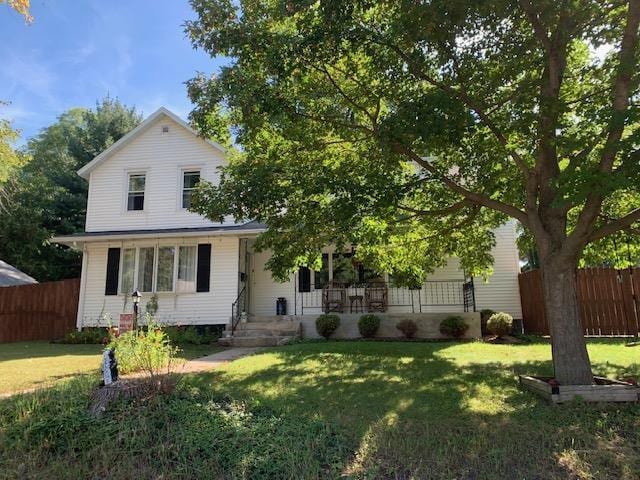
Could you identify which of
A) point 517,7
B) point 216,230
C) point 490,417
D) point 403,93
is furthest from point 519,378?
point 216,230

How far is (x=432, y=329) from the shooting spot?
1482cm

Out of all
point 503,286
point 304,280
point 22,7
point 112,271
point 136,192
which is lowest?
point 503,286

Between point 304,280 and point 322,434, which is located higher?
point 304,280

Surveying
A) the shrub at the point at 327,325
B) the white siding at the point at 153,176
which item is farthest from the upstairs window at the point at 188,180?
the shrub at the point at 327,325

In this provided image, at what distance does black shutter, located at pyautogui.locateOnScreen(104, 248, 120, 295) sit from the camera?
16656 millimetres

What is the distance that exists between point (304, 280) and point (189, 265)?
4.17 m

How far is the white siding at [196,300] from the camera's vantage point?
53.1 ft

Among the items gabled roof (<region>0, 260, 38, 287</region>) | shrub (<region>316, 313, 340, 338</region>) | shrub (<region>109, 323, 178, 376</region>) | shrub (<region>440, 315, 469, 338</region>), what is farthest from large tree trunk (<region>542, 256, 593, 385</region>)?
gabled roof (<region>0, 260, 38, 287</region>)

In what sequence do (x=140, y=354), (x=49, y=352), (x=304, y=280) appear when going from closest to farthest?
(x=140, y=354)
(x=49, y=352)
(x=304, y=280)

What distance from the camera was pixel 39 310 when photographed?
18.1 metres

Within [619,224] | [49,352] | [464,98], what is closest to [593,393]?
[619,224]

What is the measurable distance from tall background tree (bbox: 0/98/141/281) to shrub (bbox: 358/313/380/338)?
63.2 ft

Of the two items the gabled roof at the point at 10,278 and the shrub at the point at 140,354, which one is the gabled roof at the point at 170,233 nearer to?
the gabled roof at the point at 10,278

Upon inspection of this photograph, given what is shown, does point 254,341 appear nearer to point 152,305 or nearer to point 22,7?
point 152,305
